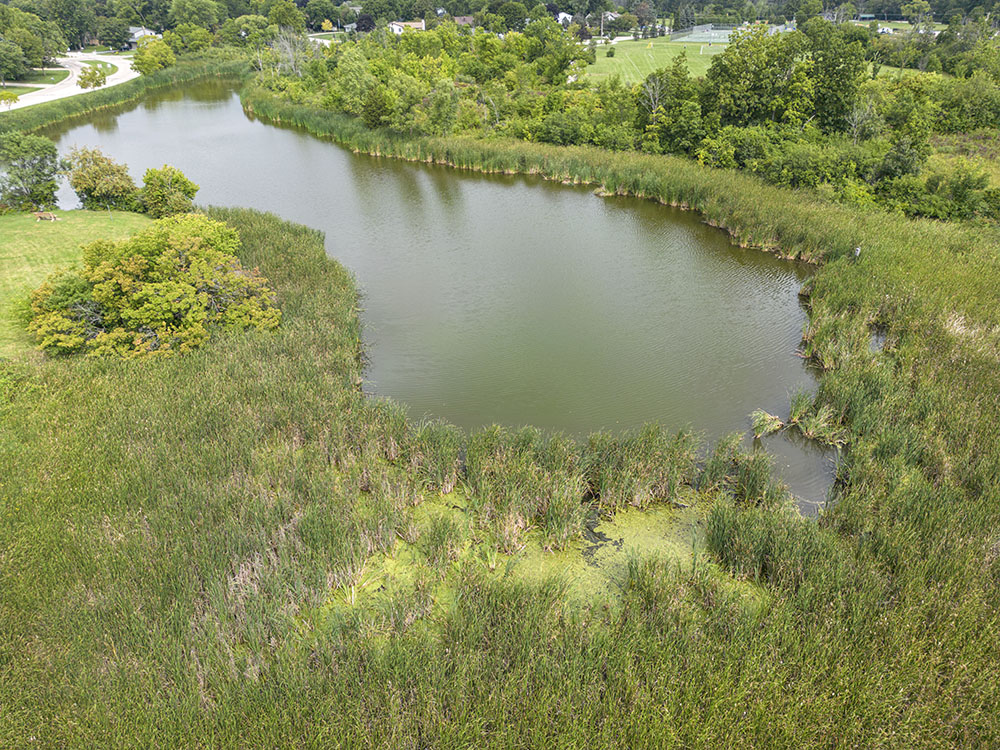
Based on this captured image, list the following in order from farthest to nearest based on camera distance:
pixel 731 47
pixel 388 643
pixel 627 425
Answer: pixel 731 47 → pixel 627 425 → pixel 388 643

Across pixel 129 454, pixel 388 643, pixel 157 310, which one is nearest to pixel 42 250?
pixel 157 310

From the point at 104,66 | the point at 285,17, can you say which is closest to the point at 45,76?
the point at 104,66

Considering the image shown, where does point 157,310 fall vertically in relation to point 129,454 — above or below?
above

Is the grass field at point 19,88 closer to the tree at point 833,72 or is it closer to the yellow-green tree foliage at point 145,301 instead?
the yellow-green tree foliage at point 145,301

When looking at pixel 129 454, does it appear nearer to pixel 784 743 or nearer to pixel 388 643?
pixel 388 643

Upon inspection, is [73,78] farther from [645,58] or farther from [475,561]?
[475,561]

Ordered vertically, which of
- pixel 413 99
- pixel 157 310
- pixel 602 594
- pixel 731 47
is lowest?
pixel 602 594
